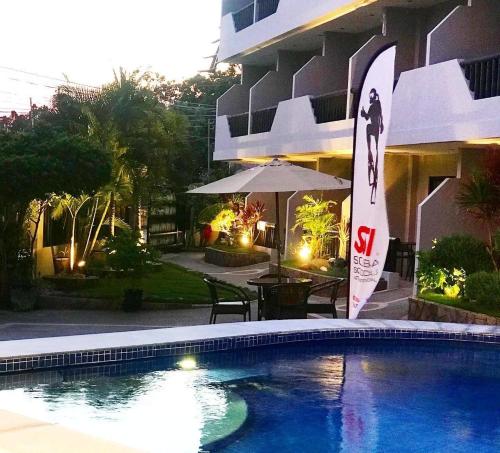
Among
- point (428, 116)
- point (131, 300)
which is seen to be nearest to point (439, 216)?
point (428, 116)

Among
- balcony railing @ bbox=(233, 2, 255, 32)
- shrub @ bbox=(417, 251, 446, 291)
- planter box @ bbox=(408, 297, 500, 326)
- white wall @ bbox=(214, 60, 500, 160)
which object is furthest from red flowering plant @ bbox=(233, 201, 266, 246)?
planter box @ bbox=(408, 297, 500, 326)

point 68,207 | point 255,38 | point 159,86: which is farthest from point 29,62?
point 68,207

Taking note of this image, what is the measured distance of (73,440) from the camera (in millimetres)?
4844

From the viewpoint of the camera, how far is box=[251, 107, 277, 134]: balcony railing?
76.7ft

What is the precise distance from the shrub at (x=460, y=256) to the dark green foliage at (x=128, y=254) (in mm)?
5214

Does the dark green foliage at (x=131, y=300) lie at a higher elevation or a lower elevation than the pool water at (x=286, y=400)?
higher

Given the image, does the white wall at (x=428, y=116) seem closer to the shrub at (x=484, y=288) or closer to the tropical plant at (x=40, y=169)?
the shrub at (x=484, y=288)

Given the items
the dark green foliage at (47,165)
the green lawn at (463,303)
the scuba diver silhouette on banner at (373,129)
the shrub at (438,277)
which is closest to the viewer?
the scuba diver silhouette on banner at (373,129)

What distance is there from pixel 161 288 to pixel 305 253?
4087mm

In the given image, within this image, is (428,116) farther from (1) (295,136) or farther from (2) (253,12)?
(2) (253,12)

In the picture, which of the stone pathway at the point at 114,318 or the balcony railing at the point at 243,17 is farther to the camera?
the balcony railing at the point at 243,17

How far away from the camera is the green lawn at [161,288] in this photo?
14648 millimetres

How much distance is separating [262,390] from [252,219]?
17.3 metres

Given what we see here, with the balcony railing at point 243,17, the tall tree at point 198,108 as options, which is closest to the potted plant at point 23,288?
the balcony railing at point 243,17
